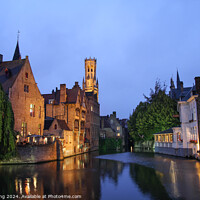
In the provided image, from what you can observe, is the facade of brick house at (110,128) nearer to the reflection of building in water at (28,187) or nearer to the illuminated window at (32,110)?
the illuminated window at (32,110)

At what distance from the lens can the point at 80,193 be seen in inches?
548

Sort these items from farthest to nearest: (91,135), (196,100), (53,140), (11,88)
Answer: (91,135)
(53,140)
(11,88)
(196,100)

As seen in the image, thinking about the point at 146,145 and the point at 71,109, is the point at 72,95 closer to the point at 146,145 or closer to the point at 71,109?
the point at 71,109

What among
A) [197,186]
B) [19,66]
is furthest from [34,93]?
[197,186]

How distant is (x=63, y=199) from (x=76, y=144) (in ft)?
131

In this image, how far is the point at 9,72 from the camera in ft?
126

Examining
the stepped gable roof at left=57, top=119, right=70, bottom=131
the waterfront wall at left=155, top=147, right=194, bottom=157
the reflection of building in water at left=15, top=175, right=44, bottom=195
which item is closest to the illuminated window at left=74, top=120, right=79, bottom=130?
the stepped gable roof at left=57, top=119, right=70, bottom=131

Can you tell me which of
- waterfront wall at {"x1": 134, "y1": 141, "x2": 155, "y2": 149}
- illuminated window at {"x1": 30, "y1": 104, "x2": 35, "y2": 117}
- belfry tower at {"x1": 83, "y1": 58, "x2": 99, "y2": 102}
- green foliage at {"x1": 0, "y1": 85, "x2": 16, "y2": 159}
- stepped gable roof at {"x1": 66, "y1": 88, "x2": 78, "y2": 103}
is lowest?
waterfront wall at {"x1": 134, "y1": 141, "x2": 155, "y2": 149}

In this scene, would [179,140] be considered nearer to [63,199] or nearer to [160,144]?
[160,144]

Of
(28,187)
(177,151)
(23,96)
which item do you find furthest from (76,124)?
(28,187)

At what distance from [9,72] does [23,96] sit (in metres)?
4.82

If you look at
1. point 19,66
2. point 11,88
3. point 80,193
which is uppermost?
point 19,66

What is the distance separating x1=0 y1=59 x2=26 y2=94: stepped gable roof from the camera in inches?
1449

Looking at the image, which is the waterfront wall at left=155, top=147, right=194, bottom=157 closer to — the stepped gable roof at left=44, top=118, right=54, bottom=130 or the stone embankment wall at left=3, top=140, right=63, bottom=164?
the stone embankment wall at left=3, top=140, right=63, bottom=164
